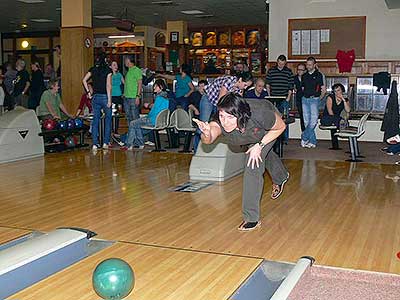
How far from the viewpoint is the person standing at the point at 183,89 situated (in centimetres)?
785

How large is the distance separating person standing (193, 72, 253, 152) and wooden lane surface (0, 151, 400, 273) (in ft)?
2.22

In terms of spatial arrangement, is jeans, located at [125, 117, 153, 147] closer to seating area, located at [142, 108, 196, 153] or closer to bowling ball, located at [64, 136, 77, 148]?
seating area, located at [142, 108, 196, 153]

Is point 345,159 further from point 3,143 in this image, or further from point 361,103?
point 3,143

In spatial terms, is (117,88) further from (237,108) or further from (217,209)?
(237,108)

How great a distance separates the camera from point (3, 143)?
20.2 feet

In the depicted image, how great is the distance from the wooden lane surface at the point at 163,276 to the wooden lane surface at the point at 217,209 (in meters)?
0.18

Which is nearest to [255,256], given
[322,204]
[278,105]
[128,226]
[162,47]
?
[128,226]

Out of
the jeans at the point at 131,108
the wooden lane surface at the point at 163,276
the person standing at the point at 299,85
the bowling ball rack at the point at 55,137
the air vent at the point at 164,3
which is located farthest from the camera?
the air vent at the point at 164,3

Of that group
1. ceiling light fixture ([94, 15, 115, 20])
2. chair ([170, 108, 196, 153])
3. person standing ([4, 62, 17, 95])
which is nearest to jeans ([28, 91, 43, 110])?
person standing ([4, 62, 17, 95])

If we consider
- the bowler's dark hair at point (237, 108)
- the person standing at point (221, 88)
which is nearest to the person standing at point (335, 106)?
the person standing at point (221, 88)

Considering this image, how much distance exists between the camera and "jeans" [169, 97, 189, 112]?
7.82 metres

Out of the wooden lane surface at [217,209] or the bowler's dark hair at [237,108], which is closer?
the bowler's dark hair at [237,108]

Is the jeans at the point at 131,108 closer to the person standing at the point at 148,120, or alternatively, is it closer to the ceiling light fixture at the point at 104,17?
the person standing at the point at 148,120

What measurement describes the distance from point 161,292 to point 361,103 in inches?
296
